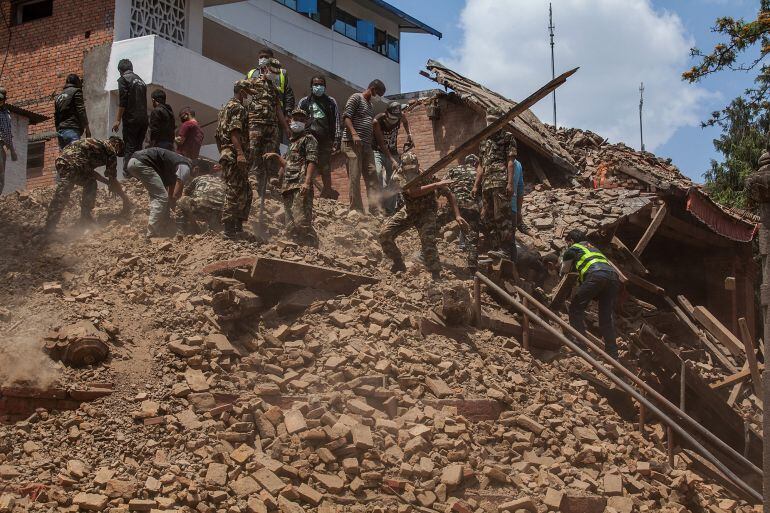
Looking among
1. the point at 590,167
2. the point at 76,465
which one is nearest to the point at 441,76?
the point at 590,167

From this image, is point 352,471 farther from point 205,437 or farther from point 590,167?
point 590,167

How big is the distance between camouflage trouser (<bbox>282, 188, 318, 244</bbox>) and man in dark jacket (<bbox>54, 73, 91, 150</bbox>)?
380cm

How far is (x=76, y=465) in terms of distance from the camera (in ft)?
22.1

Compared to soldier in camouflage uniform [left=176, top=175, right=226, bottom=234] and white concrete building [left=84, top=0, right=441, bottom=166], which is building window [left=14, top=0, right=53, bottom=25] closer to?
white concrete building [left=84, top=0, right=441, bottom=166]

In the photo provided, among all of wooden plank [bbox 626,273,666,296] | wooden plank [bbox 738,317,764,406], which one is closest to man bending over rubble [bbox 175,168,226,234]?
wooden plank [bbox 626,273,666,296]

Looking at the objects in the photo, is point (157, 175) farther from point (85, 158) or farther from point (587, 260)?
point (587, 260)

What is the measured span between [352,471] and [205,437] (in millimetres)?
1241

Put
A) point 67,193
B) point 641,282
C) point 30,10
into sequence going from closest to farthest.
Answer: point 67,193 → point 641,282 → point 30,10

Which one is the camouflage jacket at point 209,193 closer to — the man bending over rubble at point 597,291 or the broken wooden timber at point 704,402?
the man bending over rubble at point 597,291

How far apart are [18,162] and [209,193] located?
21.9 feet

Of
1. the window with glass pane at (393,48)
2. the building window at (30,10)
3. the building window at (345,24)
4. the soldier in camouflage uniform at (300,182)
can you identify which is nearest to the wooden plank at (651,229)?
the soldier in camouflage uniform at (300,182)

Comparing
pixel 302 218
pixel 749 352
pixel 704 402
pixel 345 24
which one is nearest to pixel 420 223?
pixel 302 218

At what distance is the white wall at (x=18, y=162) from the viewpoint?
1573 centimetres

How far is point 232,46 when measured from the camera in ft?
71.6
